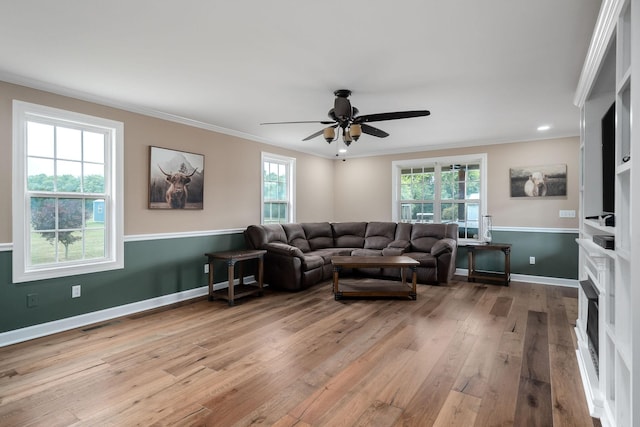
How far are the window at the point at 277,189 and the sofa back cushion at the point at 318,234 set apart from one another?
377 mm

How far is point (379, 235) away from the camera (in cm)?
650

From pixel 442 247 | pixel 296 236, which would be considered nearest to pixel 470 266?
pixel 442 247

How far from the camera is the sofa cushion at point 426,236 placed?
19.3 feet

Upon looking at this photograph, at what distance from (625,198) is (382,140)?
14.3ft

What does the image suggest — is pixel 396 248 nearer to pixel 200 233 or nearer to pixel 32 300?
pixel 200 233

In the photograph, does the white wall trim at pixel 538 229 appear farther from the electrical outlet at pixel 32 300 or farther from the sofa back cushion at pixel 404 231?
the electrical outlet at pixel 32 300

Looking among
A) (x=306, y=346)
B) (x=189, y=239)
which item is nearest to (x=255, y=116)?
(x=189, y=239)

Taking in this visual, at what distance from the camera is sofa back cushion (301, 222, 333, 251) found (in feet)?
20.7

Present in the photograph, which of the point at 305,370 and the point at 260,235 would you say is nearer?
the point at 305,370

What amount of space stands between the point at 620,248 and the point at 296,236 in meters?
4.75

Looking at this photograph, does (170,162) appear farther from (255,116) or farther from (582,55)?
(582,55)

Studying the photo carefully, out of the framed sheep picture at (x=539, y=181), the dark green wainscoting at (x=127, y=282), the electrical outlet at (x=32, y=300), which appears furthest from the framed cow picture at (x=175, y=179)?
the framed sheep picture at (x=539, y=181)

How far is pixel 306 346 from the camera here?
119 inches

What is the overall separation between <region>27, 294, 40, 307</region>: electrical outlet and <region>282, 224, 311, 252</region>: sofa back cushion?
335 centimetres
